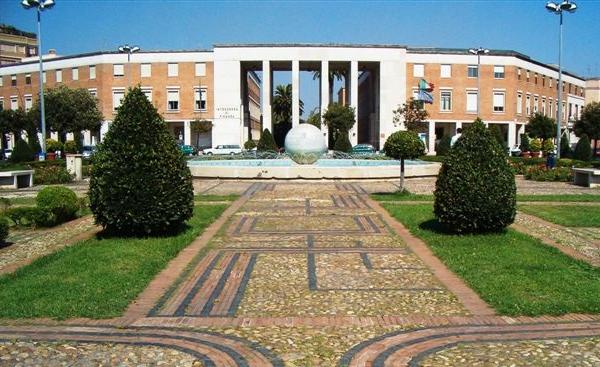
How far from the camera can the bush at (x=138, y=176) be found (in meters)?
9.64

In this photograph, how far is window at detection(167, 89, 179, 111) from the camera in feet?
203

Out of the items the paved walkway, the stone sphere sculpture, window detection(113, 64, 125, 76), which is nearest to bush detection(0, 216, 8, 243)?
the paved walkway

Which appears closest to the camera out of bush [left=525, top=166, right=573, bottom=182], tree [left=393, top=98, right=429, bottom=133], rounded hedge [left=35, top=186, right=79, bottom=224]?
rounded hedge [left=35, top=186, right=79, bottom=224]

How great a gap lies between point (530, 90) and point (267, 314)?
6714 cm

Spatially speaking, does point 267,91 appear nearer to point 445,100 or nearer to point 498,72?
point 445,100

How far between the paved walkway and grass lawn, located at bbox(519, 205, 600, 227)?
5.13 m

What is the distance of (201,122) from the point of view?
197ft

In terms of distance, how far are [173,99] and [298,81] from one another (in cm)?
1397

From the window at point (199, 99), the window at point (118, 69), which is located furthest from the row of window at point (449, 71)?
the window at point (118, 69)

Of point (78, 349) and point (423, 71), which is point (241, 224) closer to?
point (78, 349)

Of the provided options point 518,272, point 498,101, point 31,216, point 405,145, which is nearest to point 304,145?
point 405,145

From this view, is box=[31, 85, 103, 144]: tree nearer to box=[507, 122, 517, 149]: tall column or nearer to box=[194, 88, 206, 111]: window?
box=[194, 88, 206, 111]: window

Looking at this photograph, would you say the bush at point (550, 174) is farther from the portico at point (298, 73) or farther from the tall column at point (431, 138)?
the tall column at point (431, 138)

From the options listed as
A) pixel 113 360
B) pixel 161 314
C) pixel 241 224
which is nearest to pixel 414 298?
pixel 161 314
